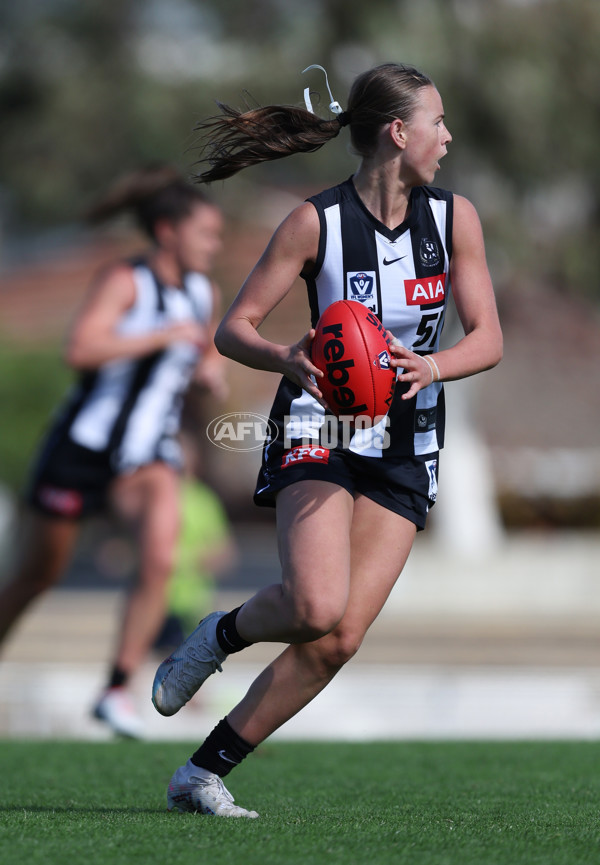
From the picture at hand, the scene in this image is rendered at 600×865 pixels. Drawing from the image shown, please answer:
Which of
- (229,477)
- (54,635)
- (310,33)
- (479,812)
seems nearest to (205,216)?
(479,812)

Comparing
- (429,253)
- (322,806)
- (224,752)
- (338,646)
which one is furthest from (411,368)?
(322,806)

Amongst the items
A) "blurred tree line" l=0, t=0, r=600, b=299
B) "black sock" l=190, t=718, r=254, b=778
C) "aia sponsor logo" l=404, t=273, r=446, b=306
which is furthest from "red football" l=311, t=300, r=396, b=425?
"blurred tree line" l=0, t=0, r=600, b=299

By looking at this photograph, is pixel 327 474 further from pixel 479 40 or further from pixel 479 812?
pixel 479 40

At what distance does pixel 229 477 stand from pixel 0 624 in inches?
1012

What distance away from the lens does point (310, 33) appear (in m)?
17.7

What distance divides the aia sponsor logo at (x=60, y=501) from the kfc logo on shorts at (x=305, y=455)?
2.94 m

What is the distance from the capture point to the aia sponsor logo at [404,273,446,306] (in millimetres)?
4148

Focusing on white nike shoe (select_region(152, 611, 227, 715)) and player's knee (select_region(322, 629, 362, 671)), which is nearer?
player's knee (select_region(322, 629, 362, 671))

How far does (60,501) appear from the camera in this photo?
6.78 m

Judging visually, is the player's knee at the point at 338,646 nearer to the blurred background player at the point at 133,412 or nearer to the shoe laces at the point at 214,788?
the shoe laces at the point at 214,788

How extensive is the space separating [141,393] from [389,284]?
10.5 ft

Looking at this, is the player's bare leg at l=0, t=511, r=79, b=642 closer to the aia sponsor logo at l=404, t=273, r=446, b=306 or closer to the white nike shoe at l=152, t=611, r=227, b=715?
the white nike shoe at l=152, t=611, r=227, b=715

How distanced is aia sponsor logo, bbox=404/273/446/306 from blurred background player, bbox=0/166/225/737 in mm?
2982

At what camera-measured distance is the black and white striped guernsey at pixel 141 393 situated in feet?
22.9
